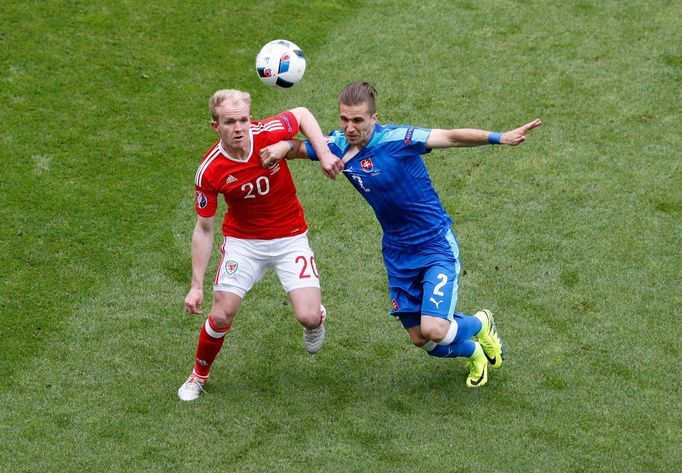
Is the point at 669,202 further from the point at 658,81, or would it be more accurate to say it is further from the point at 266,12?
the point at 266,12

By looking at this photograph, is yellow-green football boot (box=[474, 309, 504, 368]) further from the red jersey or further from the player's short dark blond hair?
the player's short dark blond hair

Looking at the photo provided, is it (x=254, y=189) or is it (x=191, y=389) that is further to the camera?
(x=191, y=389)

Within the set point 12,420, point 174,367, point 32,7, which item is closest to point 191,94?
point 32,7

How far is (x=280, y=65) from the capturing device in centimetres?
812

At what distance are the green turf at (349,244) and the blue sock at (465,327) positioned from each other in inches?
19.4

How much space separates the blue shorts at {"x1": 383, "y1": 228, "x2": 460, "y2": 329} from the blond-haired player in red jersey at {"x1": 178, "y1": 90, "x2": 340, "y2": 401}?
2.18 ft

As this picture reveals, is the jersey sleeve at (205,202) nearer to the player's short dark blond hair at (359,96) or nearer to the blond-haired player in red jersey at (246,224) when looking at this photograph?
the blond-haired player in red jersey at (246,224)

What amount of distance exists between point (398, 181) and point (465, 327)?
1341 mm

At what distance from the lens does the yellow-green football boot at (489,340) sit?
8328 mm

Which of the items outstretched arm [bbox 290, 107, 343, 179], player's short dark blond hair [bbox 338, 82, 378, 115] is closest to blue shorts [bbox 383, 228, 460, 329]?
outstretched arm [bbox 290, 107, 343, 179]

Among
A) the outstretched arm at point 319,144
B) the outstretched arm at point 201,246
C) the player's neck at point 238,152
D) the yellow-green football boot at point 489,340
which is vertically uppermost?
the outstretched arm at point 319,144

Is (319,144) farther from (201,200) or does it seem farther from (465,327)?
(465,327)

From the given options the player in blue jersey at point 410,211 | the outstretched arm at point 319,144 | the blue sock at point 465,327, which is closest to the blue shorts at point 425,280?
the player in blue jersey at point 410,211

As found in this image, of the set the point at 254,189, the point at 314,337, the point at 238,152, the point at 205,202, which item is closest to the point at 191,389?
the point at 314,337
